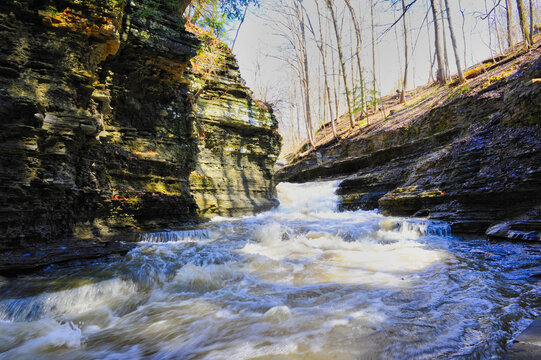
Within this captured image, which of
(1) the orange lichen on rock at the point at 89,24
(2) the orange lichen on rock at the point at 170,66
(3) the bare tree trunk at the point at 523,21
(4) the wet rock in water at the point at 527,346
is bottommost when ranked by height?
(4) the wet rock in water at the point at 527,346

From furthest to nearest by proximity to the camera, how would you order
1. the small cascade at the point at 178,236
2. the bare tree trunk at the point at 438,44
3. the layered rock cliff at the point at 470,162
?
the bare tree trunk at the point at 438,44 < the small cascade at the point at 178,236 < the layered rock cliff at the point at 470,162

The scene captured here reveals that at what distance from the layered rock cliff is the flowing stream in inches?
55.4

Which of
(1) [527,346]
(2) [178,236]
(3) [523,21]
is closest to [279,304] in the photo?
(1) [527,346]

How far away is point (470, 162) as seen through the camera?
726cm

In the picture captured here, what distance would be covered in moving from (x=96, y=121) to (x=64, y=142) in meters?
0.74

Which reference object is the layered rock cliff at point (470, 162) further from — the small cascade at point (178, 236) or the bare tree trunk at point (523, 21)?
the small cascade at point (178, 236)

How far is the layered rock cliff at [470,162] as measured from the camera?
18.6ft

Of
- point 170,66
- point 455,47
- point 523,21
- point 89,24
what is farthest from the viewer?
point 455,47

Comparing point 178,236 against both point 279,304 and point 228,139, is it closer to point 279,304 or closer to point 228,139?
point 279,304

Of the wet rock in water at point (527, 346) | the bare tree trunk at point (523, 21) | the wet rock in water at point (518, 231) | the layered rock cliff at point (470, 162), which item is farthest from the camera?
the bare tree trunk at point (523, 21)

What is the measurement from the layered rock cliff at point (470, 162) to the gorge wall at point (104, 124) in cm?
667

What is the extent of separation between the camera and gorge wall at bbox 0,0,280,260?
14.3 feet

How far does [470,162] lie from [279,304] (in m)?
7.37

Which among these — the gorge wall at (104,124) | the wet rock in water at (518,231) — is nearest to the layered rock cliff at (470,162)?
the wet rock in water at (518,231)
